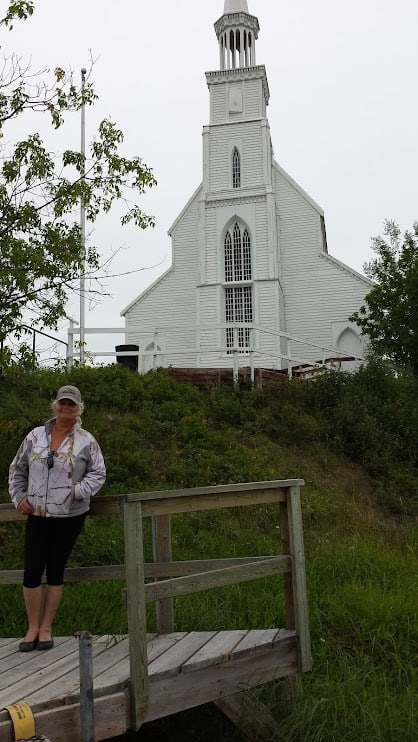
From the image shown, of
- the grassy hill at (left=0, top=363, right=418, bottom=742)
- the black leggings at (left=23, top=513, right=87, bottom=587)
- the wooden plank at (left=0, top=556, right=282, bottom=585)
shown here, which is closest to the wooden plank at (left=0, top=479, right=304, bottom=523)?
the black leggings at (left=23, top=513, right=87, bottom=587)

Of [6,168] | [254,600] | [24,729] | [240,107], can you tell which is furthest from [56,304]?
[240,107]

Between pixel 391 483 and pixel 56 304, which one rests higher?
pixel 56 304

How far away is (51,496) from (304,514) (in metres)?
7.01

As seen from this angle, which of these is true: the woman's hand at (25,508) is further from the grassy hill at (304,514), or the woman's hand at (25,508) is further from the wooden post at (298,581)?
the grassy hill at (304,514)

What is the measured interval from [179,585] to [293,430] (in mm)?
10934

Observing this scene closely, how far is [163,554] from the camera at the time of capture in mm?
5027

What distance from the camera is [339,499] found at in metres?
12.1

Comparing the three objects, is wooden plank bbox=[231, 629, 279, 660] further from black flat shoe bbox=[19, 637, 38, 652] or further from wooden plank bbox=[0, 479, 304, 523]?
black flat shoe bbox=[19, 637, 38, 652]

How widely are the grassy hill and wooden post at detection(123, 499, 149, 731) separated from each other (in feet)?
4.46

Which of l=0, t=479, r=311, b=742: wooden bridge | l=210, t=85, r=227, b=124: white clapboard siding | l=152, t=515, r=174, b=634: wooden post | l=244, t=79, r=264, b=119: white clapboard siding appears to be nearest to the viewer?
l=0, t=479, r=311, b=742: wooden bridge

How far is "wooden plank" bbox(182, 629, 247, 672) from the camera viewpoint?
3988 millimetres

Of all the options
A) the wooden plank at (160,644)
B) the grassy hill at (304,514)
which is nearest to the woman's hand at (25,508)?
the wooden plank at (160,644)

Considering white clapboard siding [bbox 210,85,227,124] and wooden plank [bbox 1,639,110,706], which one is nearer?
wooden plank [bbox 1,639,110,706]

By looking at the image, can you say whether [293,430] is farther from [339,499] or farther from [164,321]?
[164,321]
